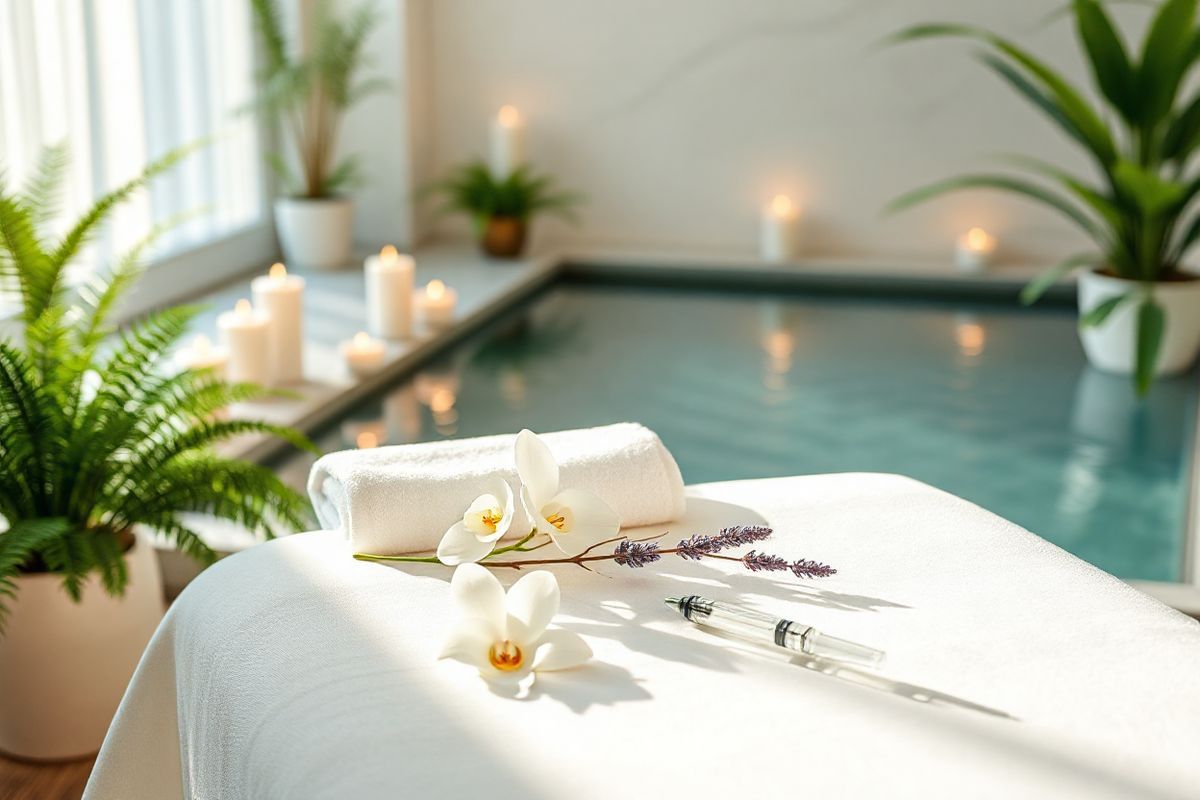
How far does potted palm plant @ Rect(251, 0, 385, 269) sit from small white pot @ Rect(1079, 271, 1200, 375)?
2.23 metres

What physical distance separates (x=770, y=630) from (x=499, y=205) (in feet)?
11.5

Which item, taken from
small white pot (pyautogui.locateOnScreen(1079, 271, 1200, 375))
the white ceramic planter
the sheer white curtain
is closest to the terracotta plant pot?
the sheer white curtain

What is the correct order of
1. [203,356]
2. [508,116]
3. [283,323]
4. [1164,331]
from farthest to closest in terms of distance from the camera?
[508,116]
[1164,331]
[283,323]
[203,356]

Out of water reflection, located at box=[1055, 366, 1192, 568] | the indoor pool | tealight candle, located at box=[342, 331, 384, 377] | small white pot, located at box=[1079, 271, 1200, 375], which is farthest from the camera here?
small white pot, located at box=[1079, 271, 1200, 375]

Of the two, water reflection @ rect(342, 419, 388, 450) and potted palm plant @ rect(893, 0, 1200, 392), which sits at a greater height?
potted palm plant @ rect(893, 0, 1200, 392)

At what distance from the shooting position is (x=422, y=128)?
15.2ft

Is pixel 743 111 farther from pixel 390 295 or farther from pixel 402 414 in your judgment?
pixel 402 414

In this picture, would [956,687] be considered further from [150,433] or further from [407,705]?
[150,433]

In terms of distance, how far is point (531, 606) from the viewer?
0.85 metres

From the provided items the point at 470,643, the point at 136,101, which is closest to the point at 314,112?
the point at 136,101

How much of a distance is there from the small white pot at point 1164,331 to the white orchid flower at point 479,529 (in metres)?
2.50

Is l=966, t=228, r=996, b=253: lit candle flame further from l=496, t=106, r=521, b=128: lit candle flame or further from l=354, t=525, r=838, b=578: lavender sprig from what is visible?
l=354, t=525, r=838, b=578: lavender sprig

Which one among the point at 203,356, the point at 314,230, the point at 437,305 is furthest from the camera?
the point at 314,230

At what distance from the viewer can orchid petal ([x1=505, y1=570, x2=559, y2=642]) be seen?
0.83 metres
